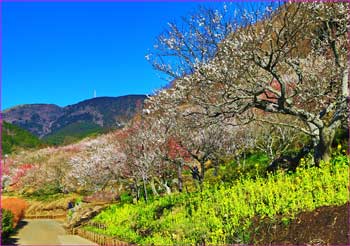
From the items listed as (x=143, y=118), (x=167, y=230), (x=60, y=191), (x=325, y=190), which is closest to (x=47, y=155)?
(x=60, y=191)

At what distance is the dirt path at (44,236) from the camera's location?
67.8 feet

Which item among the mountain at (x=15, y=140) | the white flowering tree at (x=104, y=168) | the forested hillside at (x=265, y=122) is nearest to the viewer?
the forested hillside at (x=265, y=122)

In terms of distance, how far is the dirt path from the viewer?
67.8 ft

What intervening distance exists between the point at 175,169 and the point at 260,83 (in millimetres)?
14675

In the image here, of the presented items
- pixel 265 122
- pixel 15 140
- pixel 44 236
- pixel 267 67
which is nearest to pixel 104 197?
pixel 44 236

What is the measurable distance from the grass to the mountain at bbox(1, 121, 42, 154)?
85767 millimetres

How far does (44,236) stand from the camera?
77.4 feet

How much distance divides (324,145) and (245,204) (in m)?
3.05

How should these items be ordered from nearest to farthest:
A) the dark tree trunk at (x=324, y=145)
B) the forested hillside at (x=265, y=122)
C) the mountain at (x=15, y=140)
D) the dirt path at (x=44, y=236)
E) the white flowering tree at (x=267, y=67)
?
the forested hillside at (x=265, y=122) < the white flowering tree at (x=267, y=67) < the dark tree trunk at (x=324, y=145) < the dirt path at (x=44, y=236) < the mountain at (x=15, y=140)

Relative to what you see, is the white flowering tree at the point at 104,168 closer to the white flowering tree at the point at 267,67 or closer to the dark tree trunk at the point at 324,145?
the white flowering tree at the point at 267,67

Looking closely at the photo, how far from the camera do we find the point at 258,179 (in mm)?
11531

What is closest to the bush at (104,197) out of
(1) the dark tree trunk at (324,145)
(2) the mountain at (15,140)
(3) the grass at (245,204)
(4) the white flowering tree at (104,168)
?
(4) the white flowering tree at (104,168)

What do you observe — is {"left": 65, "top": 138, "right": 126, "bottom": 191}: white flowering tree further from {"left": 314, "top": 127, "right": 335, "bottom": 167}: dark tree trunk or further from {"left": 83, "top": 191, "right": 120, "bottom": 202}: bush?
{"left": 314, "top": 127, "right": 335, "bottom": 167}: dark tree trunk

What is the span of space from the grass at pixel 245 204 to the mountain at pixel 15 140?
281 ft
